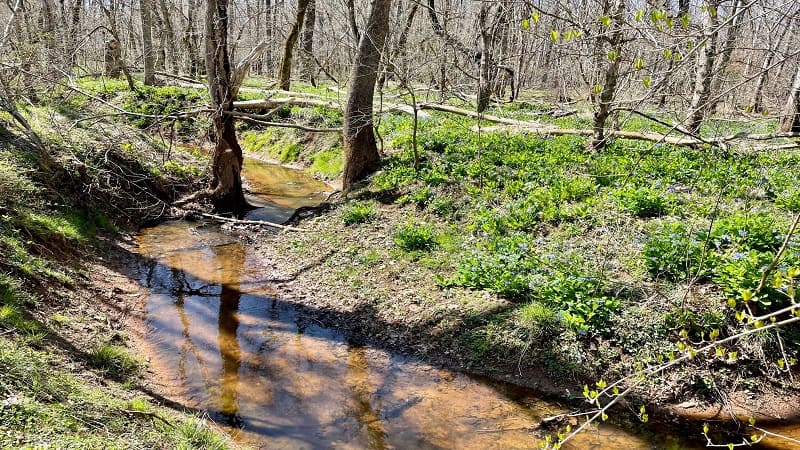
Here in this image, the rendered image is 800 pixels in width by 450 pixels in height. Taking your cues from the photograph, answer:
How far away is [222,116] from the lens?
10.7 meters

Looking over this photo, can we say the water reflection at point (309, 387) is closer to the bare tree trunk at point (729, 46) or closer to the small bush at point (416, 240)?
the small bush at point (416, 240)

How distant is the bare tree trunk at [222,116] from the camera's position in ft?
32.2

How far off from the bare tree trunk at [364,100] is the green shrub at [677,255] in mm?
6464

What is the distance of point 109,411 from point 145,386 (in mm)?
1396

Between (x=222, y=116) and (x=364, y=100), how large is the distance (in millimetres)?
2987

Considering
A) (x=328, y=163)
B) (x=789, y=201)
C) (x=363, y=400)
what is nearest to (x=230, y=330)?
(x=363, y=400)

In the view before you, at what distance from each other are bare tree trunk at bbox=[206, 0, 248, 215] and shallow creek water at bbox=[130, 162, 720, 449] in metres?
3.23

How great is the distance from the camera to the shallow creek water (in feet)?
16.8

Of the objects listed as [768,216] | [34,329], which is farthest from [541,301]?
[34,329]

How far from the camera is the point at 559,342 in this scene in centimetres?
611

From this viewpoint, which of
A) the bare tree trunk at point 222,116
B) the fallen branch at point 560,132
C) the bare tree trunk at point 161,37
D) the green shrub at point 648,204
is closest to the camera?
the green shrub at point 648,204

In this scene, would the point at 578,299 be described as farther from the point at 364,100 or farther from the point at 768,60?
the point at 768,60

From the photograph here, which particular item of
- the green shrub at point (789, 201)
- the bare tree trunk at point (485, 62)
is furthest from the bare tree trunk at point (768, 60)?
the bare tree trunk at point (485, 62)

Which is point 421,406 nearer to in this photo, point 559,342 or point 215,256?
point 559,342
